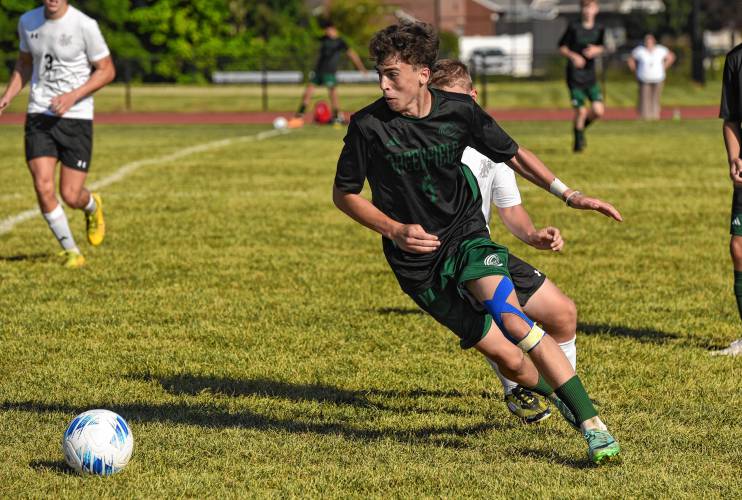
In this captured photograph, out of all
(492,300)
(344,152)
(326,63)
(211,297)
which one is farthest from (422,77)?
(326,63)

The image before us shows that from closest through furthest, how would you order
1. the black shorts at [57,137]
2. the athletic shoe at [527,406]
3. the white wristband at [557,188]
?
the white wristband at [557,188] → the athletic shoe at [527,406] → the black shorts at [57,137]

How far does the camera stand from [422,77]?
481 cm

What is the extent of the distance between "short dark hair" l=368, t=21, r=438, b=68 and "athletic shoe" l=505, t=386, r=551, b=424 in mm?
1634

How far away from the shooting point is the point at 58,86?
31.8 ft

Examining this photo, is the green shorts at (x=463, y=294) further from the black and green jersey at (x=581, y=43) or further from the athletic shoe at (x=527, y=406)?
the black and green jersey at (x=581, y=43)

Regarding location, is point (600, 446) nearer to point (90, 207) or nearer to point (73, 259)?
point (73, 259)

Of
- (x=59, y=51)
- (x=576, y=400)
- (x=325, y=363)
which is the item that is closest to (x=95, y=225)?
(x=59, y=51)

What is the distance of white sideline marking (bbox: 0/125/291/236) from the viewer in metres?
12.6

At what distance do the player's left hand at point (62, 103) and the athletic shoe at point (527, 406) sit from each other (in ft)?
17.1

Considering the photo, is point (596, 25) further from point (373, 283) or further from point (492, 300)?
point (492, 300)

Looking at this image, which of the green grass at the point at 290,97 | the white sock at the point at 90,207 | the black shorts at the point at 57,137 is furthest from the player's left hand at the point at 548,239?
the green grass at the point at 290,97

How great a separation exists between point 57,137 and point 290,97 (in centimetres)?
3344

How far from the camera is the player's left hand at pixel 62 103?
9374 mm

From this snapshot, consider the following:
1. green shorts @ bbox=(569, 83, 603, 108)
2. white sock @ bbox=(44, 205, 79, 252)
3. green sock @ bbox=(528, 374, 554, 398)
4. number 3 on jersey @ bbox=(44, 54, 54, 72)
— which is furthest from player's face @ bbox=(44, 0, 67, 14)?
green shorts @ bbox=(569, 83, 603, 108)
